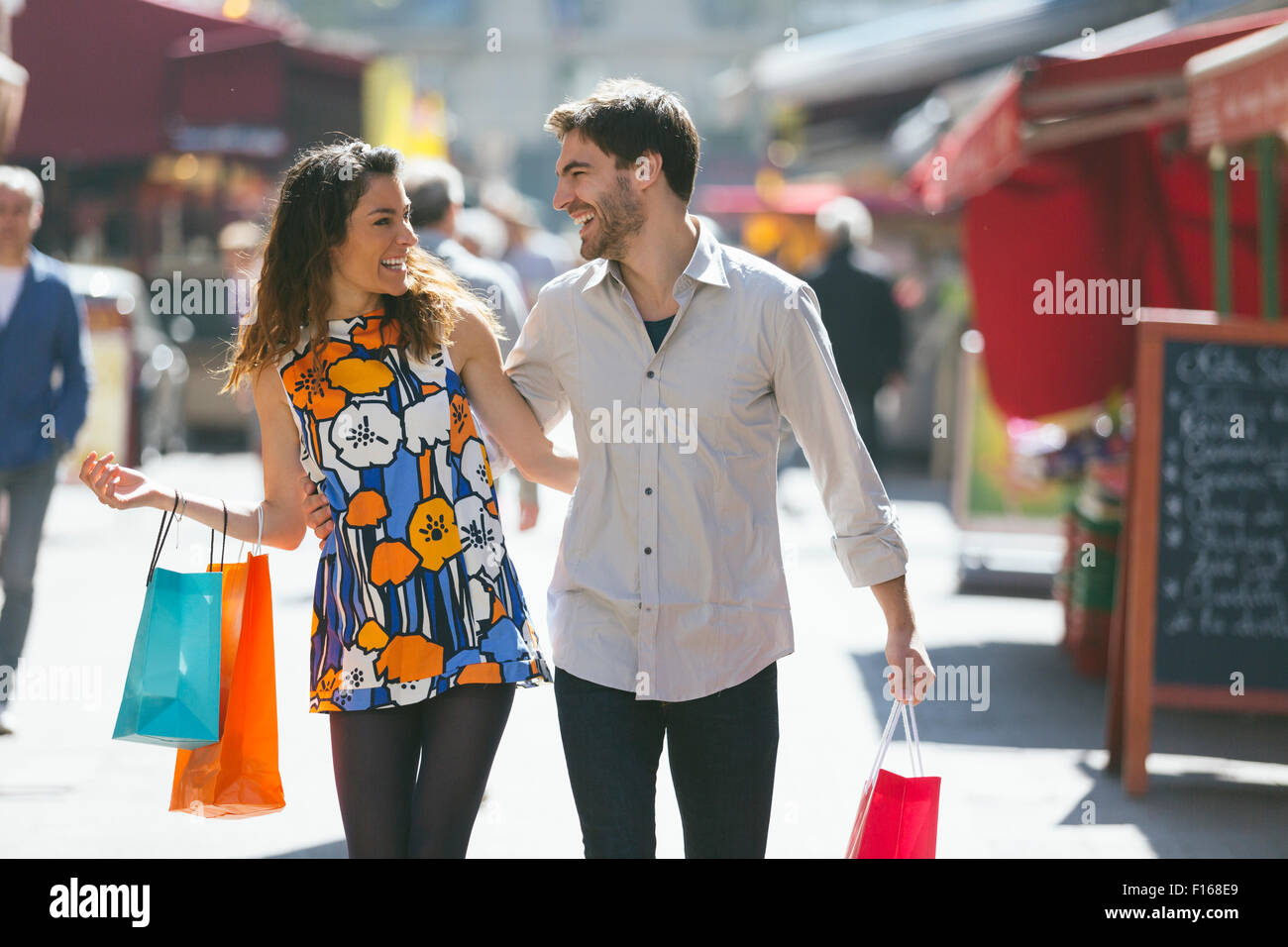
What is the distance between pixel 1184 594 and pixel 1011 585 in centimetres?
405

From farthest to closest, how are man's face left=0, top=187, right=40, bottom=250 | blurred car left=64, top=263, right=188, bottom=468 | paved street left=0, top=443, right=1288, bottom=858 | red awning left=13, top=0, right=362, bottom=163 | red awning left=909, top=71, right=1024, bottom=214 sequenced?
red awning left=13, top=0, right=362, bottom=163 → blurred car left=64, top=263, right=188, bottom=468 → red awning left=909, top=71, right=1024, bottom=214 → man's face left=0, top=187, right=40, bottom=250 → paved street left=0, top=443, right=1288, bottom=858

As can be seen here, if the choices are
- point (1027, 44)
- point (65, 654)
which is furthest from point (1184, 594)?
point (1027, 44)

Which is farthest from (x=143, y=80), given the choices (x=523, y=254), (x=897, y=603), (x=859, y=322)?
(x=897, y=603)

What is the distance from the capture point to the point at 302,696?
6805 millimetres

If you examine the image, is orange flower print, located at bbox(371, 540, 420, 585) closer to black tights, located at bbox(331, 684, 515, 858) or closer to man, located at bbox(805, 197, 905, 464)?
black tights, located at bbox(331, 684, 515, 858)

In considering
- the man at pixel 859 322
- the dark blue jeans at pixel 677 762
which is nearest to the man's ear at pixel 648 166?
the dark blue jeans at pixel 677 762

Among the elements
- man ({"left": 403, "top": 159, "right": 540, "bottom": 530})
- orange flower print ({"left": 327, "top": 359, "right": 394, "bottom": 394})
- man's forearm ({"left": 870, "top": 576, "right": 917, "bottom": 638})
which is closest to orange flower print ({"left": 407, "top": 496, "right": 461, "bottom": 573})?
orange flower print ({"left": 327, "top": 359, "right": 394, "bottom": 394})

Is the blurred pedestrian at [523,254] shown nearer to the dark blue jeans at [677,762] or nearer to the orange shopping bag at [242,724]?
the orange shopping bag at [242,724]

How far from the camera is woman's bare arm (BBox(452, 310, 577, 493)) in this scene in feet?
10.9

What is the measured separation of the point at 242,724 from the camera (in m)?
Result: 3.26

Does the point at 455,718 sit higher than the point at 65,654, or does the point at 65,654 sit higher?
the point at 455,718

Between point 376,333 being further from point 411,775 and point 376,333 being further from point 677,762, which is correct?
point 677,762

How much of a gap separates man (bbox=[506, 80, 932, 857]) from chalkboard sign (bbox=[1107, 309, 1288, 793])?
2.93 metres
